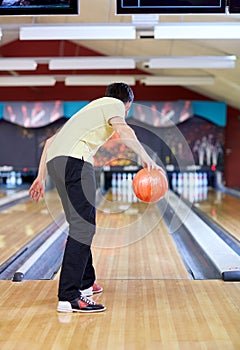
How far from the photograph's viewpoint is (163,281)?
12.8 feet

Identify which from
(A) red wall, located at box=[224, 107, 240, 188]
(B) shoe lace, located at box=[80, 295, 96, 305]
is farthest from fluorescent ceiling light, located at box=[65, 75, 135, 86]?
(B) shoe lace, located at box=[80, 295, 96, 305]

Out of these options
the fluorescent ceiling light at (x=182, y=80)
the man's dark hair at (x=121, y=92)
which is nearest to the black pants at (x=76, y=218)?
the man's dark hair at (x=121, y=92)

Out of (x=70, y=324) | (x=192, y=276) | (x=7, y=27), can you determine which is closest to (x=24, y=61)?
(x=7, y=27)

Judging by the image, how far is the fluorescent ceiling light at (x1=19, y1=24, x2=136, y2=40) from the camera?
5.83m

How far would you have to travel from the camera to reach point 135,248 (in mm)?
5625

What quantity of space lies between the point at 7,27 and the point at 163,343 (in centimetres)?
419

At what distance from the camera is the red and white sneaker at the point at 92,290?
11.3 feet

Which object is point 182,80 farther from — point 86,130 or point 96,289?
point 86,130

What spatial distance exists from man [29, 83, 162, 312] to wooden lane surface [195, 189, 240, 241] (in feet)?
10.2

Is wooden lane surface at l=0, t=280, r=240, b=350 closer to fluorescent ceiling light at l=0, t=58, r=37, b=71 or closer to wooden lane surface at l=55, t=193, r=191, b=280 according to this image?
wooden lane surface at l=55, t=193, r=191, b=280

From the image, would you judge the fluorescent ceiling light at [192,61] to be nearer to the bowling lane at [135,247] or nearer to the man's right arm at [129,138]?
the bowling lane at [135,247]

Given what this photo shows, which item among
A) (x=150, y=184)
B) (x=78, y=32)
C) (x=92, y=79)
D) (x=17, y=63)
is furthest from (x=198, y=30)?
(x=92, y=79)

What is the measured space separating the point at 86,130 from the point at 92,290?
97cm

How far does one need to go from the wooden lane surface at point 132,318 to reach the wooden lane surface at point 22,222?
1345 mm
